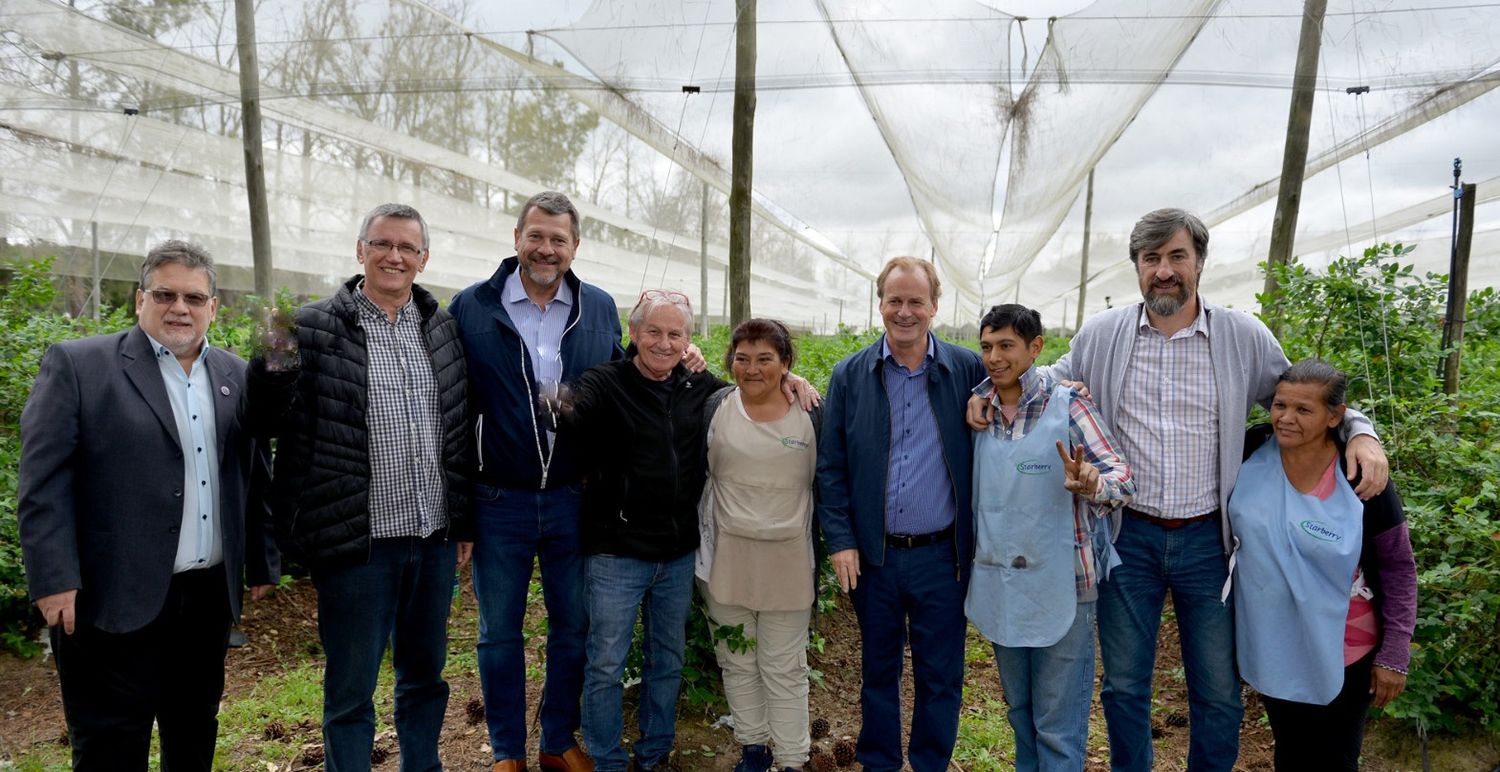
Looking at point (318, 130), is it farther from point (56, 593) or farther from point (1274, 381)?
point (1274, 381)

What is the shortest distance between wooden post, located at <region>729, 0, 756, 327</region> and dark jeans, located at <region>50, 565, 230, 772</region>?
13.7 ft

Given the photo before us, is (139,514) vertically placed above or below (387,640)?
above

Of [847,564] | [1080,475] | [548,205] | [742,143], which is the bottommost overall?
[847,564]

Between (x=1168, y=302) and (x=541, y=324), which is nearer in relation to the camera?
(x=1168, y=302)

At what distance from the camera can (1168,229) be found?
99.5 inches

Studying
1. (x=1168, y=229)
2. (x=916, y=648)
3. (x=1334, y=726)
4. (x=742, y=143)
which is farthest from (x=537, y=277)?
(x=742, y=143)

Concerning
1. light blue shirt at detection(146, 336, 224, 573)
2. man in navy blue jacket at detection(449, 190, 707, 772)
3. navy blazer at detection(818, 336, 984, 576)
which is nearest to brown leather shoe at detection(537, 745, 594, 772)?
man in navy blue jacket at detection(449, 190, 707, 772)

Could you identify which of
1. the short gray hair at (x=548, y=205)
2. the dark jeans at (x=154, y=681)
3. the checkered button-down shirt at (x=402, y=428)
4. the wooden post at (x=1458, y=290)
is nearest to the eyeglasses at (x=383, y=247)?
the checkered button-down shirt at (x=402, y=428)

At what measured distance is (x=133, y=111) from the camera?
6211 mm

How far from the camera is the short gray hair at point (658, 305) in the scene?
9.04 ft

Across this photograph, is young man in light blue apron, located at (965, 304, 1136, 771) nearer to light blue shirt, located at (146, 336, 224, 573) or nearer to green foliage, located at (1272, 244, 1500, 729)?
green foliage, located at (1272, 244, 1500, 729)

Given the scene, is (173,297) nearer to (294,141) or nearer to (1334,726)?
(1334,726)

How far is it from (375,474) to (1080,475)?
86.7 inches

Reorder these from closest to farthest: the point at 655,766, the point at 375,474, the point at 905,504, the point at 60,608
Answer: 1. the point at 60,608
2. the point at 375,474
3. the point at 905,504
4. the point at 655,766
